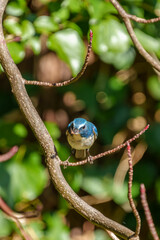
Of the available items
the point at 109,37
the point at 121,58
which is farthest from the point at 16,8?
the point at 121,58

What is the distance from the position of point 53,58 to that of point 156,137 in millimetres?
1326

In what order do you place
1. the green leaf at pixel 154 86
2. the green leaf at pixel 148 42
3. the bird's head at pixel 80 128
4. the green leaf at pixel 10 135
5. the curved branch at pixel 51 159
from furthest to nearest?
the green leaf at pixel 154 86 → the green leaf at pixel 10 135 → the green leaf at pixel 148 42 → the bird's head at pixel 80 128 → the curved branch at pixel 51 159

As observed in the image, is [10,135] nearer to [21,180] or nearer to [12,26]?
[21,180]

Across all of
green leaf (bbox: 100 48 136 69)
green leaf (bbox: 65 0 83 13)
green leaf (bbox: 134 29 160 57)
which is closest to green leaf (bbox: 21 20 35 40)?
green leaf (bbox: 65 0 83 13)

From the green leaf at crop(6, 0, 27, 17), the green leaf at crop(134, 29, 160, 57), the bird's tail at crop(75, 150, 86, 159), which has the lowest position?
the bird's tail at crop(75, 150, 86, 159)

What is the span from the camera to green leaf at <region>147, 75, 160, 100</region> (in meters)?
4.15

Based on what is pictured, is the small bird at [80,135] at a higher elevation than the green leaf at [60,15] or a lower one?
lower

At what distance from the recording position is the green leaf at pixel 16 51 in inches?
98.6

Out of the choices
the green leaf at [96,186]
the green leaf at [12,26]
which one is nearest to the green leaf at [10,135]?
the green leaf at [12,26]

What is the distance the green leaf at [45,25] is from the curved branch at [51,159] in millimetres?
702

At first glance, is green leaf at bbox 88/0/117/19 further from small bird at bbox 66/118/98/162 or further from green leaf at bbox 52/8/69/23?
small bird at bbox 66/118/98/162

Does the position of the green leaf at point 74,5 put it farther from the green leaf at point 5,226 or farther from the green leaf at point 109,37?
the green leaf at point 5,226

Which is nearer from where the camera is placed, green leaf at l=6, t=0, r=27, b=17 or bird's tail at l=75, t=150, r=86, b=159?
green leaf at l=6, t=0, r=27, b=17

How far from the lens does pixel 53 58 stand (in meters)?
4.09
